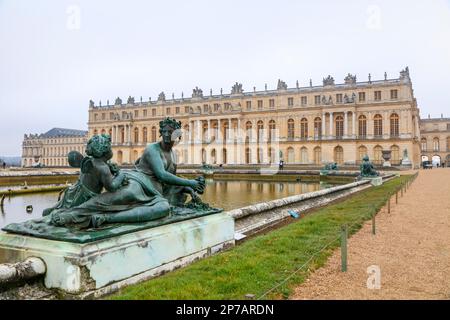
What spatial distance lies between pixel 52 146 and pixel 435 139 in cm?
9934

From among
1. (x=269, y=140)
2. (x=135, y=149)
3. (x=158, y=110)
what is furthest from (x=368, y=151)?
(x=135, y=149)

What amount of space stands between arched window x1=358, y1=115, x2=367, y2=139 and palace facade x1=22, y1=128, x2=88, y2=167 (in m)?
73.4

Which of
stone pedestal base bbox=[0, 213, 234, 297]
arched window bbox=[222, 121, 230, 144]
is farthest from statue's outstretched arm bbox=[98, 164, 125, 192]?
arched window bbox=[222, 121, 230, 144]

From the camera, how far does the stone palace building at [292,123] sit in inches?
2146

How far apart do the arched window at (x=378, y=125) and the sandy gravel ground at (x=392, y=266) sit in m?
50.6

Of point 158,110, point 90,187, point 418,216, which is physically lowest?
point 418,216

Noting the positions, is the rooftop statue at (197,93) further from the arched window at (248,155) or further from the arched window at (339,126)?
the arched window at (339,126)

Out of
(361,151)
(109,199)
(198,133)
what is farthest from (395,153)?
(109,199)

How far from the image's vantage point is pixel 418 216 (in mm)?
9172

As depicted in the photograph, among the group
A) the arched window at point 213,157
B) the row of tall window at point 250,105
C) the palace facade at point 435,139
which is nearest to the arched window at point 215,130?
the arched window at point 213,157

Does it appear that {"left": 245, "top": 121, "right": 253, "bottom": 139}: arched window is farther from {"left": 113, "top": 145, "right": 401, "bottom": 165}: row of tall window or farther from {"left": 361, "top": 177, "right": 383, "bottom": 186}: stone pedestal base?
{"left": 361, "top": 177, "right": 383, "bottom": 186}: stone pedestal base

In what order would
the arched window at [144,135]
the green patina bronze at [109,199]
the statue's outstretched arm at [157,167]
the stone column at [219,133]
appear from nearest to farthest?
1. the green patina bronze at [109,199]
2. the statue's outstretched arm at [157,167]
3. the stone column at [219,133]
4. the arched window at [144,135]

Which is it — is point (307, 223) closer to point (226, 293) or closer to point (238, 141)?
point (226, 293)
